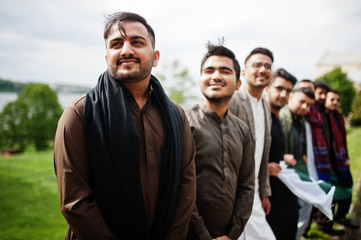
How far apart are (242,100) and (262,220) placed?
1535 mm

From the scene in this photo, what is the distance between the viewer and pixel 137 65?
147 cm

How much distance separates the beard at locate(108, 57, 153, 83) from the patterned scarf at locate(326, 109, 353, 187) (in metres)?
4.30

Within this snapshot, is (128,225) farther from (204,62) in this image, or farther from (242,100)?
(242,100)

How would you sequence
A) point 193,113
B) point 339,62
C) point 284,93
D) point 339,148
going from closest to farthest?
point 193,113
point 284,93
point 339,148
point 339,62

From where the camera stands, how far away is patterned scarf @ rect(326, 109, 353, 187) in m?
3.93

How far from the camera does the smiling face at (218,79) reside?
2084mm

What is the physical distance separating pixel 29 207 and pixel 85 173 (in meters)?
4.11

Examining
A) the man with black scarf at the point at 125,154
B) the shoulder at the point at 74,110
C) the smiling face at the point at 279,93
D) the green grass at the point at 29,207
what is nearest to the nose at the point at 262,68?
the smiling face at the point at 279,93

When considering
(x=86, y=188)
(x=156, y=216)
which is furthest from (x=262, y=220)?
(x=86, y=188)

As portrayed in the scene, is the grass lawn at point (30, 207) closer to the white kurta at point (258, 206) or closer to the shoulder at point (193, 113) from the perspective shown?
the white kurta at point (258, 206)

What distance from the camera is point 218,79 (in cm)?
207

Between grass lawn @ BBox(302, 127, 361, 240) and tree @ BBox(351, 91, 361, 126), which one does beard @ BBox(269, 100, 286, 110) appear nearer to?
grass lawn @ BBox(302, 127, 361, 240)

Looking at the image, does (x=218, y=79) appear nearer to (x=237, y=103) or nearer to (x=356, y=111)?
(x=237, y=103)

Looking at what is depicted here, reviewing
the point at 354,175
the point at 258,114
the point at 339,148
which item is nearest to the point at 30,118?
the point at 258,114
